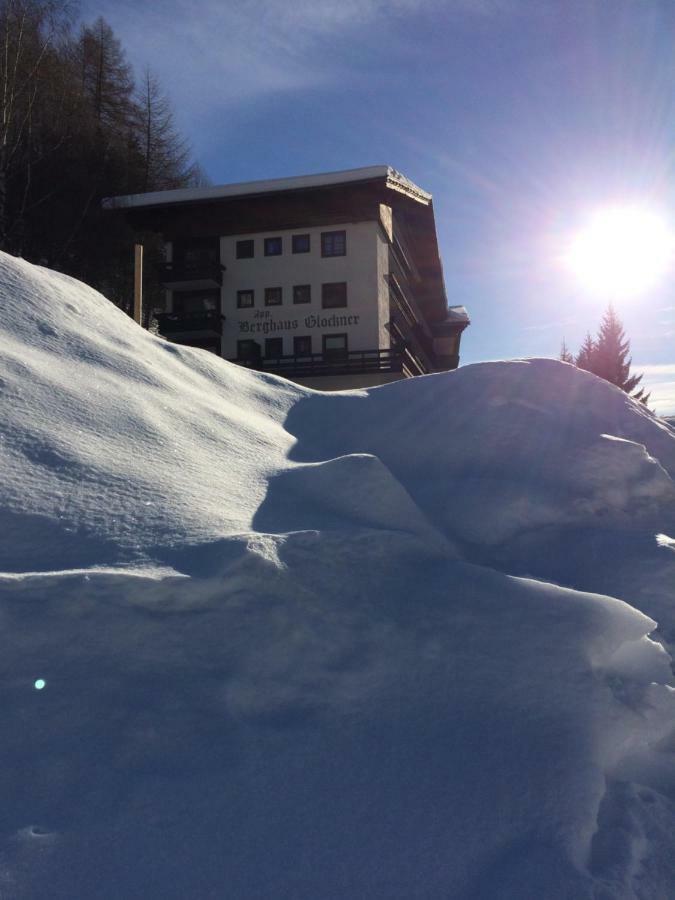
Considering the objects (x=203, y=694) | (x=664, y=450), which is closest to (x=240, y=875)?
(x=203, y=694)

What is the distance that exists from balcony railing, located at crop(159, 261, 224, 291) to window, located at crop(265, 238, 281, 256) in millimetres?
2179

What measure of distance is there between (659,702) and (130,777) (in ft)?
6.95

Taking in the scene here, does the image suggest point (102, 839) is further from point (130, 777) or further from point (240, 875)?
point (240, 875)

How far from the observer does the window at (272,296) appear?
26766mm

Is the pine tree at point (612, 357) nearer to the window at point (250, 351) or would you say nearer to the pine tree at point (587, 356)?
the pine tree at point (587, 356)

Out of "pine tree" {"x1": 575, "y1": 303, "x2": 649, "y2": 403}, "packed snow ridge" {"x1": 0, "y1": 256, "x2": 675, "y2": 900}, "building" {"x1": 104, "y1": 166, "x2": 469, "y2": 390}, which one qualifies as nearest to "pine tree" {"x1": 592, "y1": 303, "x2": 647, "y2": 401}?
"pine tree" {"x1": 575, "y1": 303, "x2": 649, "y2": 403}

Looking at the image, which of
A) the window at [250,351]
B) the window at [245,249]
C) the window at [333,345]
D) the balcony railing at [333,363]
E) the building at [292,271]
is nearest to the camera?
the balcony railing at [333,363]

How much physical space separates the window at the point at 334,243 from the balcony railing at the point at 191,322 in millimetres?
5511

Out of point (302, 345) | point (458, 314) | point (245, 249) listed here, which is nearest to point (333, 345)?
point (302, 345)

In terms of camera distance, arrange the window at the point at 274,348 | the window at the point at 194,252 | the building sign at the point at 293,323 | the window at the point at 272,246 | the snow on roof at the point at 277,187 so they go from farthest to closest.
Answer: the window at the point at 194,252, the window at the point at 272,246, the window at the point at 274,348, the building sign at the point at 293,323, the snow on roof at the point at 277,187

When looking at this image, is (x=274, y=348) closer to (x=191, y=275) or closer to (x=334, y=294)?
(x=334, y=294)

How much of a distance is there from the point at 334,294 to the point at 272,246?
3.75m

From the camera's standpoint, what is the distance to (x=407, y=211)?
2941cm

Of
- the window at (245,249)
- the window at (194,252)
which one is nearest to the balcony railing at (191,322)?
the window at (194,252)
